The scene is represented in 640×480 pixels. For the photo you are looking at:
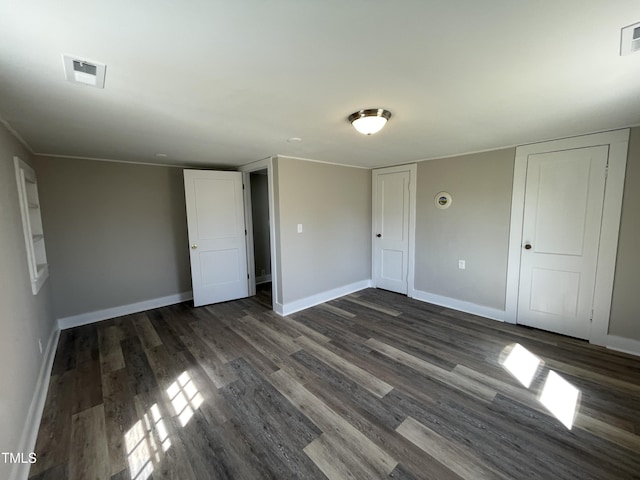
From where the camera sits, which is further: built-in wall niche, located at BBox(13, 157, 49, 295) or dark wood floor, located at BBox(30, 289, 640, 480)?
built-in wall niche, located at BBox(13, 157, 49, 295)

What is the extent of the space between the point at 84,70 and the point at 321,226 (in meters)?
3.01

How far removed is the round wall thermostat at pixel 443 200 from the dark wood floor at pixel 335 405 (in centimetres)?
166

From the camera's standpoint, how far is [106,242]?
139 inches

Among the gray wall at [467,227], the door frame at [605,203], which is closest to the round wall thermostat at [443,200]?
the gray wall at [467,227]

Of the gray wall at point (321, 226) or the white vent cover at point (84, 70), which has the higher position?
the white vent cover at point (84, 70)

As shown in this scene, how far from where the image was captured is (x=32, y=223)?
2883 millimetres

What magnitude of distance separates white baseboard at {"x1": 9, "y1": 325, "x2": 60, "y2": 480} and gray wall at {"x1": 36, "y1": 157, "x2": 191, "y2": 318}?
992 mm

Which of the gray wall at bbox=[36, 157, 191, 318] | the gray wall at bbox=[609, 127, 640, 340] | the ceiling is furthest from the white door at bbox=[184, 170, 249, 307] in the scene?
the gray wall at bbox=[609, 127, 640, 340]

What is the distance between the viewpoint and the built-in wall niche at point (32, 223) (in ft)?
7.53

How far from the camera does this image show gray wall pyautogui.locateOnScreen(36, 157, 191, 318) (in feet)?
10.6

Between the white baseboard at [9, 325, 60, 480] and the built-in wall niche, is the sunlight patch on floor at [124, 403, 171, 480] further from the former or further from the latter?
the built-in wall niche

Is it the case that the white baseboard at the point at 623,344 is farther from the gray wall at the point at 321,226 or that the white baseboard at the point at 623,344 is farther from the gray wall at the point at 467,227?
the gray wall at the point at 321,226

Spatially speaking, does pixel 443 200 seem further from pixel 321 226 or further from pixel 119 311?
pixel 119 311

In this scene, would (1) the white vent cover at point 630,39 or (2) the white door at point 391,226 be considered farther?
(2) the white door at point 391,226
